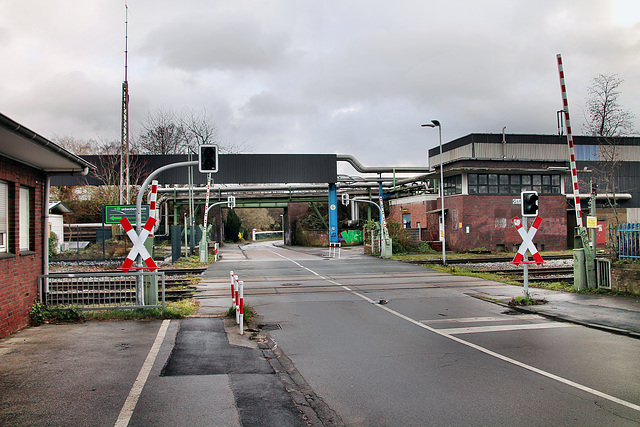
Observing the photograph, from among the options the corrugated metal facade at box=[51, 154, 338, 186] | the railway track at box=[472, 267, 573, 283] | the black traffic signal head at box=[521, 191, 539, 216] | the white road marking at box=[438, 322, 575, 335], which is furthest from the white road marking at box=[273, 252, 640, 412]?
the corrugated metal facade at box=[51, 154, 338, 186]

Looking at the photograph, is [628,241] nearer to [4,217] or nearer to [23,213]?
[23,213]

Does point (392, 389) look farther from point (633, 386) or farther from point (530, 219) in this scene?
point (530, 219)

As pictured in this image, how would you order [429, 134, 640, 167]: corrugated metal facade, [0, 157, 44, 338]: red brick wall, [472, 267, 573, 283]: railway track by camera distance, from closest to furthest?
[0, 157, 44, 338]: red brick wall, [472, 267, 573, 283]: railway track, [429, 134, 640, 167]: corrugated metal facade

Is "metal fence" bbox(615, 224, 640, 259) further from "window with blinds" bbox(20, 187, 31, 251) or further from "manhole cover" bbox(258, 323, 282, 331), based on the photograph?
"window with blinds" bbox(20, 187, 31, 251)

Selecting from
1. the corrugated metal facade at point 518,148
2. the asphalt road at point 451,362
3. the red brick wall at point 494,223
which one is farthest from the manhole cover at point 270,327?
the corrugated metal facade at point 518,148

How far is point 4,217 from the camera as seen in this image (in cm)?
922

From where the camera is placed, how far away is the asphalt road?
534 centimetres

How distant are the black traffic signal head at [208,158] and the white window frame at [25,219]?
3.97 m

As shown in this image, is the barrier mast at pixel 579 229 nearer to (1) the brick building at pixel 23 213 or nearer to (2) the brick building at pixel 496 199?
(1) the brick building at pixel 23 213

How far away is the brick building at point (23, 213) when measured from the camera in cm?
855

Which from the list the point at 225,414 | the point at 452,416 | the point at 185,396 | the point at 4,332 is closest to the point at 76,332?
the point at 4,332

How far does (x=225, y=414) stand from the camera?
16.8 ft

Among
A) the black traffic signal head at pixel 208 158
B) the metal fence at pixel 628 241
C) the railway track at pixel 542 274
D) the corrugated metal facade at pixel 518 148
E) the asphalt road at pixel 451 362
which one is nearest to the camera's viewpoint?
the asphalt road at pixel 451 362

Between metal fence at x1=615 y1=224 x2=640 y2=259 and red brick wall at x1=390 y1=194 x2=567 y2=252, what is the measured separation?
938 inches
